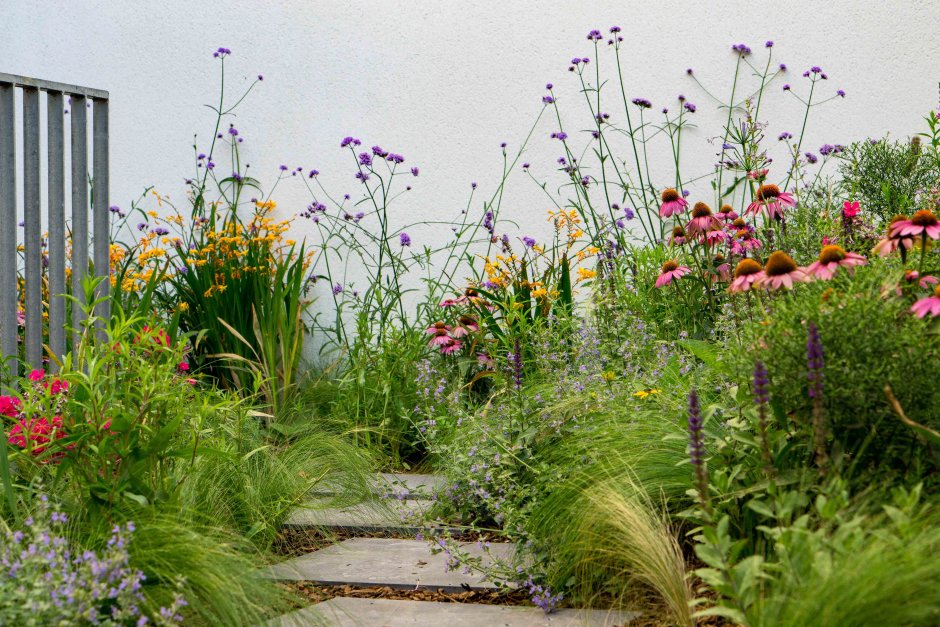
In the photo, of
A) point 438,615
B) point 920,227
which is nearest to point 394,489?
point 438,615

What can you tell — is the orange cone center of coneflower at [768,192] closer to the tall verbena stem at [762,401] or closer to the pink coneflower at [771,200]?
the pink coneflower at [771,200]

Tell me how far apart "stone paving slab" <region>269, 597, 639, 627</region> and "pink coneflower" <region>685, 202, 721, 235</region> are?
5.06 ft

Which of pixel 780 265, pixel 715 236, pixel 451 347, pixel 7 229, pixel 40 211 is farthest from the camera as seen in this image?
pixel 451 347

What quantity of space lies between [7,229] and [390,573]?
176cm

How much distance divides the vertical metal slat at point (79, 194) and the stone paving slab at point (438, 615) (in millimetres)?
1650

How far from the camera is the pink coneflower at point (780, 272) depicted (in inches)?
91.4

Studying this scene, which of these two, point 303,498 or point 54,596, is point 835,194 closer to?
point 303,498

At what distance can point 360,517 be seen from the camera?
3277 millimetres

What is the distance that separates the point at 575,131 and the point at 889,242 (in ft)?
10.8

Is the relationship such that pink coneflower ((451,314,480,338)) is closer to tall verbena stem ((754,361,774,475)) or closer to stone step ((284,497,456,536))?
stone step ((284,497,456,536))

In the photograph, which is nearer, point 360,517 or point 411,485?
point 360,517

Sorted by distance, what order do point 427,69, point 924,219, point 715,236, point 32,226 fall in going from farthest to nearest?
point 427,69 < point 715,236 < point 32,226 < point 924,219

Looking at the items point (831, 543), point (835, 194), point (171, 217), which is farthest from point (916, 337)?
point (171, 217)

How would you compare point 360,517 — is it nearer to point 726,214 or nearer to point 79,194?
point 79,194
